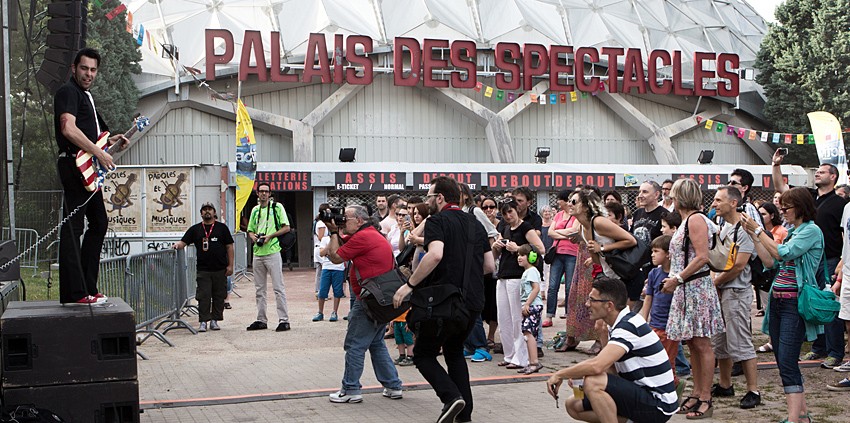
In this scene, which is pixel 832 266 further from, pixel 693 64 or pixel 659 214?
pixel 693 64

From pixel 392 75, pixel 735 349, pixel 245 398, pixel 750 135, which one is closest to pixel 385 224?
pixel 245 398

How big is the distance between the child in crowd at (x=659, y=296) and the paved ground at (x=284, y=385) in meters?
0.84

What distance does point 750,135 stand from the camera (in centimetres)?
3612

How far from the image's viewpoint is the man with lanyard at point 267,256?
42.9 ft

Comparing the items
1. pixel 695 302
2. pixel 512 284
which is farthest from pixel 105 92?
pixel 695 302

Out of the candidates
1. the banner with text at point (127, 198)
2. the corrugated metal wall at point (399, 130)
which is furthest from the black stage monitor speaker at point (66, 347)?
the corrugated metal wall at point (399, 130)

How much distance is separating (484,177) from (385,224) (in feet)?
50.6

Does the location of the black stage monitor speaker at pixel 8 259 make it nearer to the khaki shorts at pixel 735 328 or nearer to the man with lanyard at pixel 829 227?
the khaki shorts at pixel 735 328

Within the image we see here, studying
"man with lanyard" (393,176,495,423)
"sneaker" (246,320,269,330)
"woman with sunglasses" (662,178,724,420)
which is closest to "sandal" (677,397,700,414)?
"woman with sunglasses" (662,178,724,420)

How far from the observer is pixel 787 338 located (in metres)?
7.07

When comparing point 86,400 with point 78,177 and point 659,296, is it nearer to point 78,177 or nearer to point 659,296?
point 78,177

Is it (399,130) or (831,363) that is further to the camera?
(399,130)

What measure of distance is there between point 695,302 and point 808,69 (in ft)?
110

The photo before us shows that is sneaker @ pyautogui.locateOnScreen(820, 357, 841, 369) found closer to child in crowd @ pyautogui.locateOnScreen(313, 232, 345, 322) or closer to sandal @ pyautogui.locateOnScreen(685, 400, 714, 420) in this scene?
sandal @ pyautogui.locateOnScreen(685, 400, 714, 420)
